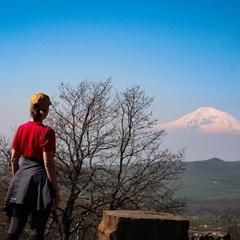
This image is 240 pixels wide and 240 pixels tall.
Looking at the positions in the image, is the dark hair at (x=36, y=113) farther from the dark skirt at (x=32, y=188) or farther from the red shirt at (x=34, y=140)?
the dark skirt at (x=32, y=188)

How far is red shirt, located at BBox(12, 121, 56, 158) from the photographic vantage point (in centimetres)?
420

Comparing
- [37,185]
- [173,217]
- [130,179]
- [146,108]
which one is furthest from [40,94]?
[146,108]

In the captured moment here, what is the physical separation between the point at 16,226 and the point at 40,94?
1485mm

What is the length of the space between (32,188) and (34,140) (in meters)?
0.53

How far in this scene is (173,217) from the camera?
233 inches

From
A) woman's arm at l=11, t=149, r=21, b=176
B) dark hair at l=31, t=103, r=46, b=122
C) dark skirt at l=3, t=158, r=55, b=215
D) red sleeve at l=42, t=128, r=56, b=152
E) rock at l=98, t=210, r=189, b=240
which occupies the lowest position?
rock at l=98, t=210, r=189, b=240

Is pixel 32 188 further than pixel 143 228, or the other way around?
pixel 143 228

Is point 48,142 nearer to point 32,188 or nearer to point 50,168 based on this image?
point 50,168

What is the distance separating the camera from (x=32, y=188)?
13.5ft

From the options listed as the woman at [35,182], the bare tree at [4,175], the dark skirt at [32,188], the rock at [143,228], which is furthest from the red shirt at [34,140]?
the bare tree at [4,175]

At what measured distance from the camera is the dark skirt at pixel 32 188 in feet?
13.4

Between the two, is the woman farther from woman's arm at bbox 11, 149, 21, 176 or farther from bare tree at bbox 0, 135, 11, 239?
bare tree at bbox 0, 135, 11, 239

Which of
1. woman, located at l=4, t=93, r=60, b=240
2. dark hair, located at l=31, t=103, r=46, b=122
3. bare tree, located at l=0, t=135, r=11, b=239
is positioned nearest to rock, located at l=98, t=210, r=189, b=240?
woman, located at l=4, t=93, r=60, b=240

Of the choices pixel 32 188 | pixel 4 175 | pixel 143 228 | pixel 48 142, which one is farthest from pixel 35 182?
pixel 4 175
